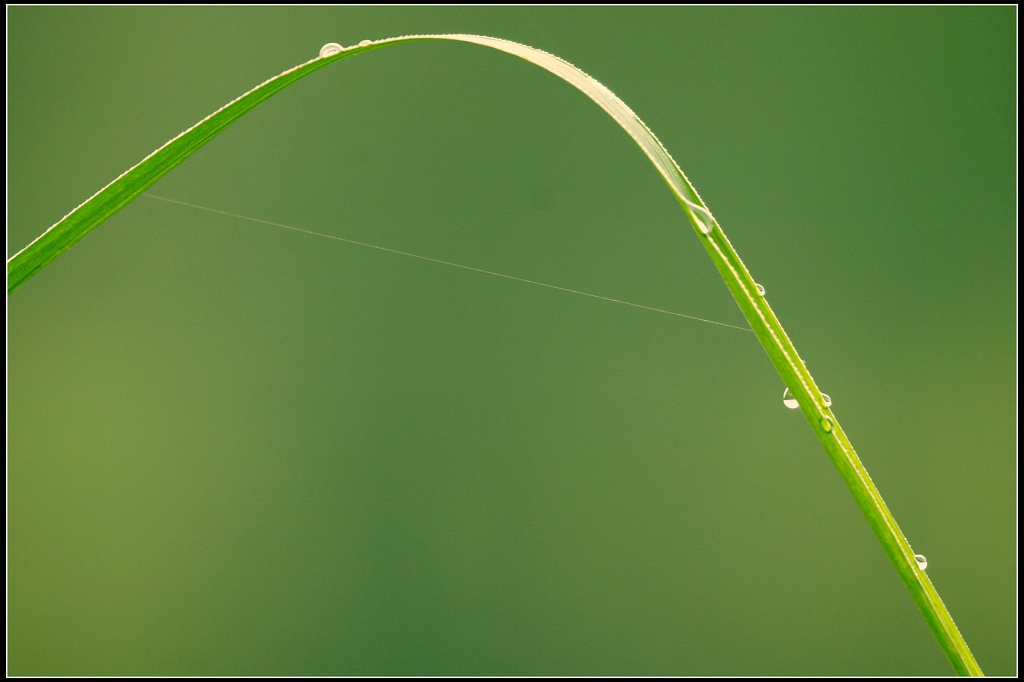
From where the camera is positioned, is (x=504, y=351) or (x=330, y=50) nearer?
(x=330, y=50)

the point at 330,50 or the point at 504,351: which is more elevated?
the point at 330,50

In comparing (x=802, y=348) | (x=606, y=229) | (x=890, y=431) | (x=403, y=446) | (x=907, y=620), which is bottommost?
(x=907, y=620)

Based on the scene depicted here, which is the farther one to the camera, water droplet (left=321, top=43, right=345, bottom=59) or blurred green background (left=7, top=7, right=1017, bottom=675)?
blurred green background (left=7, top=7, right=1017, bottom=675)

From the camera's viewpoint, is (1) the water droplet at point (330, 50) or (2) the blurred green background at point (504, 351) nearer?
(1) the water droplet at point (330, 50)

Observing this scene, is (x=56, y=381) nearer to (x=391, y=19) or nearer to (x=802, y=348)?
(x=391, y=19)

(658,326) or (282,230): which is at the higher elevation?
(282,230)

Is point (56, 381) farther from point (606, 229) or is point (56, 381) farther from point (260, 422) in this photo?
point (606, 229)

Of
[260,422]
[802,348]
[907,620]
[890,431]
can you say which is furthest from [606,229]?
[907,620]
